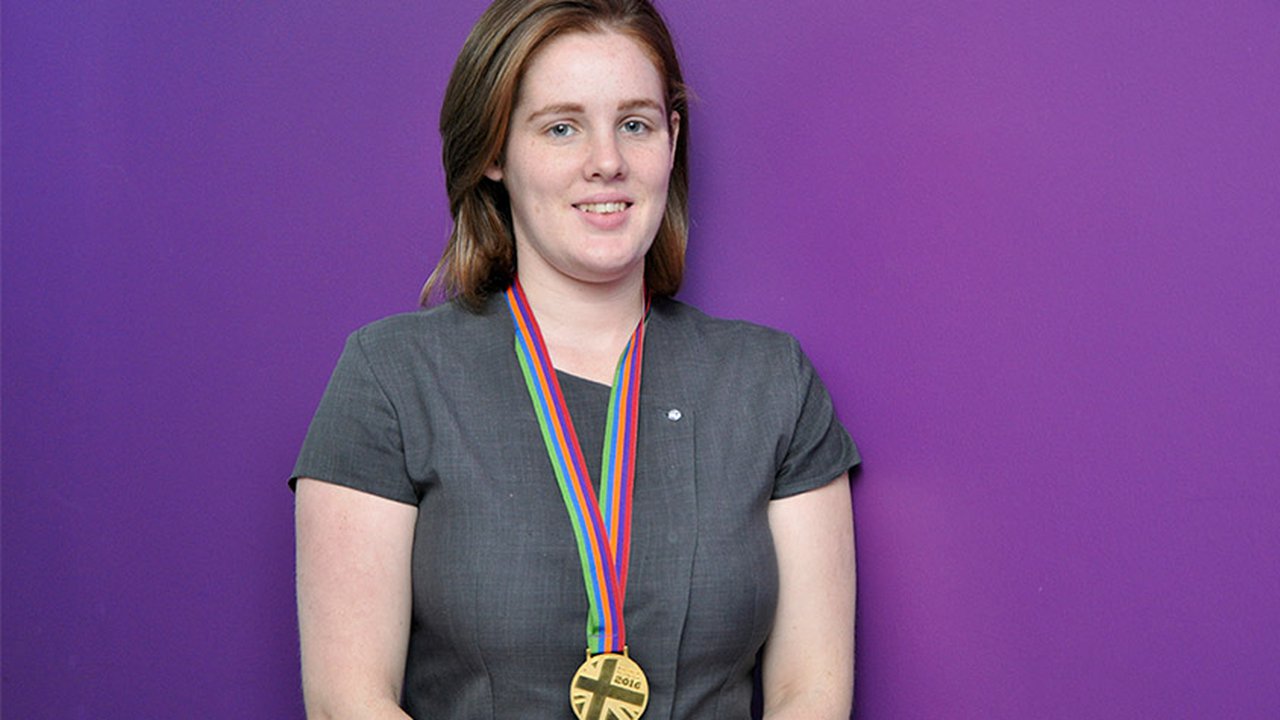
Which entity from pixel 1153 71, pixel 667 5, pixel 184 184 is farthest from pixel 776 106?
pixel 184 184

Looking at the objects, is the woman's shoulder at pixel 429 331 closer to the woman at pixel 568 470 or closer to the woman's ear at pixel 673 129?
the woman at pixel 568 470

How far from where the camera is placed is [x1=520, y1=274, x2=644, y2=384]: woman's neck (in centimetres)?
212

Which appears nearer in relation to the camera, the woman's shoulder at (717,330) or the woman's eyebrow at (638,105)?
the woman's eyebrow at (638,105)

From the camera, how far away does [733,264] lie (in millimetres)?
2262

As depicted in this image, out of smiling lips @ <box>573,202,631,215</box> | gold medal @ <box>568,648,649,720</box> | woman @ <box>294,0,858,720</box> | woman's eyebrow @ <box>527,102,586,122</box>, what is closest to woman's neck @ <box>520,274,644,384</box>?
woman @ <box>294,0,858,720</box>

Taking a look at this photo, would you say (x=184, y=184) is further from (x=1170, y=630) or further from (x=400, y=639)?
(x=1170, y=630)

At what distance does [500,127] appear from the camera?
2051mm

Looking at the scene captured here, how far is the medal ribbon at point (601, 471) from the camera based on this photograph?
6.40 ft

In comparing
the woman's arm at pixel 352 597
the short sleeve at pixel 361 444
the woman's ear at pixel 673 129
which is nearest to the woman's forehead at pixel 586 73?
the woman's ear at pixel 673 129

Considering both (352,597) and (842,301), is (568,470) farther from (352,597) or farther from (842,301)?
(842,301)

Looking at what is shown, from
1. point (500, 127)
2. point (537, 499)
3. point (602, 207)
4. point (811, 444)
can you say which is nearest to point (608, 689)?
point (537, 499)

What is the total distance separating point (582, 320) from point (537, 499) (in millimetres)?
277

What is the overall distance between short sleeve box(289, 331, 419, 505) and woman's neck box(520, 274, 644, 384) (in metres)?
0.25

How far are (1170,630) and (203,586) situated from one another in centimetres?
156
